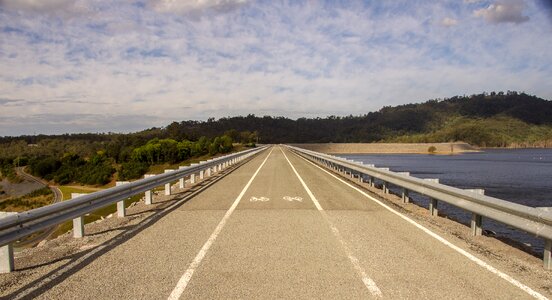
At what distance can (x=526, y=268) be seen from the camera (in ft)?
20.1

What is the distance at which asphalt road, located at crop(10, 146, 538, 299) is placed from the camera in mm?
4984

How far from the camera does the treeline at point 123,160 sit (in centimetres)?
10859

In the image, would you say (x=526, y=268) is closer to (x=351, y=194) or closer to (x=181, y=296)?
(x=181, y=296)

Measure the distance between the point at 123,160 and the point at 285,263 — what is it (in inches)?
5579

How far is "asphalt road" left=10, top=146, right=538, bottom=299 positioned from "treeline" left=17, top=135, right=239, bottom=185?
327 feet

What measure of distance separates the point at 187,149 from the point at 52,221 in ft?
413

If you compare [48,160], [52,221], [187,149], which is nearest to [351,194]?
[52,221]

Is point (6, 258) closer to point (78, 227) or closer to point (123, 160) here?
point (78, 227)

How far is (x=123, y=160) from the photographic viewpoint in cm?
13988

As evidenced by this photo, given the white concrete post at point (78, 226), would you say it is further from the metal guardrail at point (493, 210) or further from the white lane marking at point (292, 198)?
the metal guardrail at point (493, 210)

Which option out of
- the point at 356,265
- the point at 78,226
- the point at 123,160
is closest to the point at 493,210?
the point at 356,265

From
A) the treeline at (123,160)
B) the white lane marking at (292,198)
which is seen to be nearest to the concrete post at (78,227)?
the white lane marking at (292,198)

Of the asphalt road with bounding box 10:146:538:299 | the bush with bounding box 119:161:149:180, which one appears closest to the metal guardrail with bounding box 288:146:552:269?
the asphalt road with bounding box 10:146:538:299

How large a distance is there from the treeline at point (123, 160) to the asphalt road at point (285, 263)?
9952 cm
